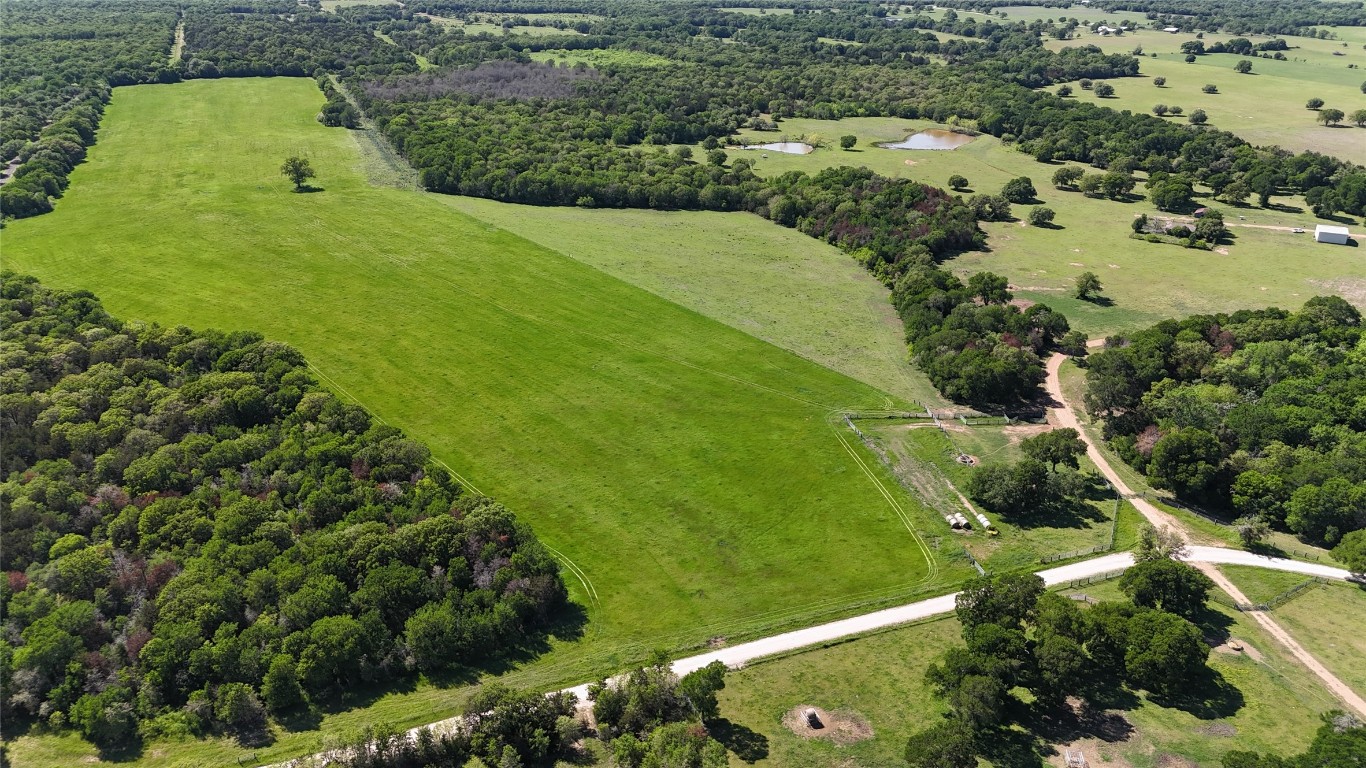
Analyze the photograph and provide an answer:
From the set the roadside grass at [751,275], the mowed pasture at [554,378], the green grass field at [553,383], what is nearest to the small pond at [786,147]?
the roadside grass at [751,275]

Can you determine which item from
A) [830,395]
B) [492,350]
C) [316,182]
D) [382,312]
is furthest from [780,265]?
[316,182]

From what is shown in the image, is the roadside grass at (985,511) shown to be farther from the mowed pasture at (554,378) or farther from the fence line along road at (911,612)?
the mowed pasture at (554,378)

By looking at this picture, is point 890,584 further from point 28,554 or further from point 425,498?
point 28,554

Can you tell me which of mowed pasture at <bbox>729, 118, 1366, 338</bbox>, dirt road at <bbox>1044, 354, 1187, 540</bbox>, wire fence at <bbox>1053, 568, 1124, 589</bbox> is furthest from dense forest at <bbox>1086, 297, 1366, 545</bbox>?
mowed pasture at <bbox>729, 118, 1366, 338</bbox>

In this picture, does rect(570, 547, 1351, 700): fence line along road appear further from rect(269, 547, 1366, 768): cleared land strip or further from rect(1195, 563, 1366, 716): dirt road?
rect(1195, 563, 1366, 716): dirt road

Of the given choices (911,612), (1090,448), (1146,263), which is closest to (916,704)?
(911,612)

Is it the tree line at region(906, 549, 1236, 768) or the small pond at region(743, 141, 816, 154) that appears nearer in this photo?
the tree line at region(906, 549, 1236, 768)
